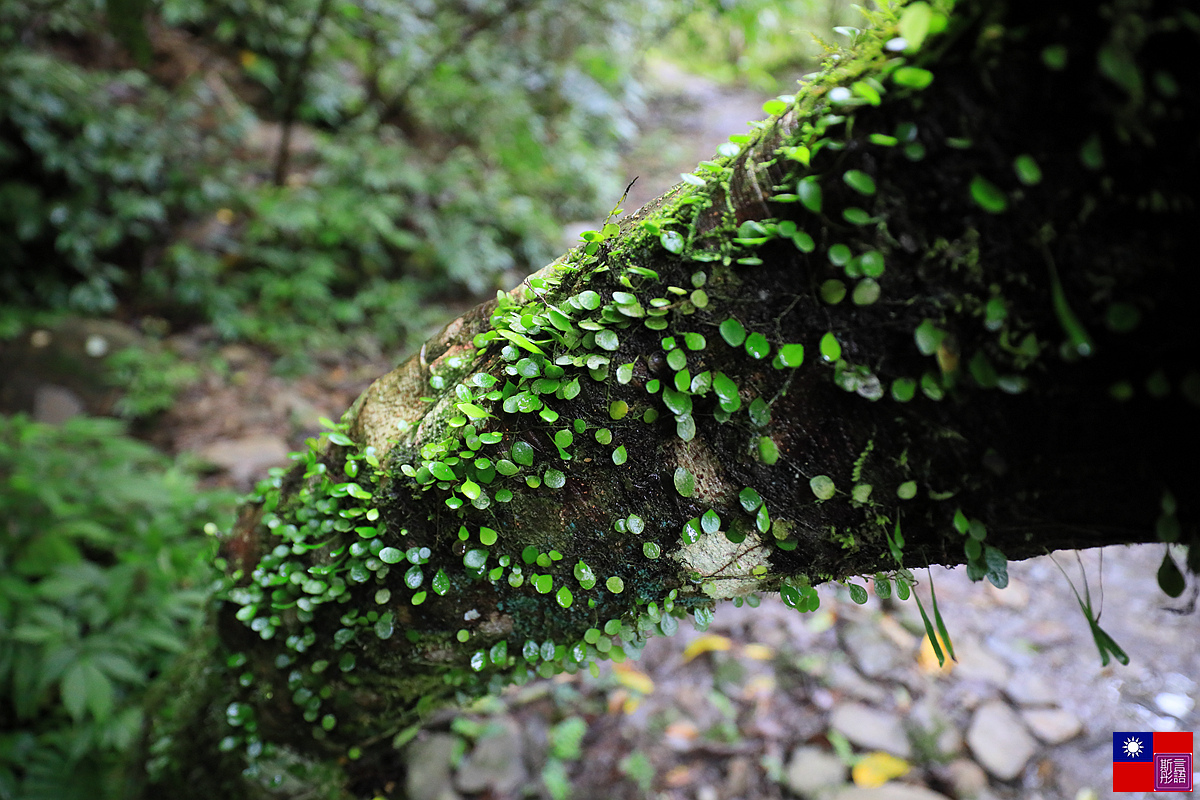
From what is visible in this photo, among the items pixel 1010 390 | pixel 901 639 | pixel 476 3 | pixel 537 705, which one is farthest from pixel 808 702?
pixel 476 3

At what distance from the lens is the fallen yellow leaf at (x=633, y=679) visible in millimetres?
3135

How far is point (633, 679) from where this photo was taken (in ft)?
10.4

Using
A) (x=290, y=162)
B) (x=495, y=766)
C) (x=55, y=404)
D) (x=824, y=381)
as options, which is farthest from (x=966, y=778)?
(x=290, y=162)

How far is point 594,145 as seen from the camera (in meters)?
8.10

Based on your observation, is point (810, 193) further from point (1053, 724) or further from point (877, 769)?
point (1053, 724)

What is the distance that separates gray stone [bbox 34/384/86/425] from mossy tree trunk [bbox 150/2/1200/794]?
393cm

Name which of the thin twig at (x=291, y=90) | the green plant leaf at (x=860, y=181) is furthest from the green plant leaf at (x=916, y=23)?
the thin twig at (x=291, y=90)

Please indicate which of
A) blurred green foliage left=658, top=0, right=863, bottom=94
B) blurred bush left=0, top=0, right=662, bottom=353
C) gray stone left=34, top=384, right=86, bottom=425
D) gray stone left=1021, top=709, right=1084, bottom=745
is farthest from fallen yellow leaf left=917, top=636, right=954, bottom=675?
blurred green foliage left=658, top=0, right=863, bottom=94

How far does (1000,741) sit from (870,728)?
55 centimetres

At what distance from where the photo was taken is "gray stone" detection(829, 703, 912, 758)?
2.82m

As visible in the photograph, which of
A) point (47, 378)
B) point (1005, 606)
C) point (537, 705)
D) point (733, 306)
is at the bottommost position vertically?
point (537, 705)

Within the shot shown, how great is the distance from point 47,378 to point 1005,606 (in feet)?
21.0

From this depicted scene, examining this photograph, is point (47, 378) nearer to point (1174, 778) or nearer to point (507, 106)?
point (507, 106)

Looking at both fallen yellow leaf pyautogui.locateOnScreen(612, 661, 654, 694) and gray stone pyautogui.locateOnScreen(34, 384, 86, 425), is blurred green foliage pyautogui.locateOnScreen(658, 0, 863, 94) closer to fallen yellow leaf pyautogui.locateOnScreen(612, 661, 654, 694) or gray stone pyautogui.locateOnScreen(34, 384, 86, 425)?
fallen yellow leaf pyautogui.locateOnScreen(612, 661, 654, 694)
